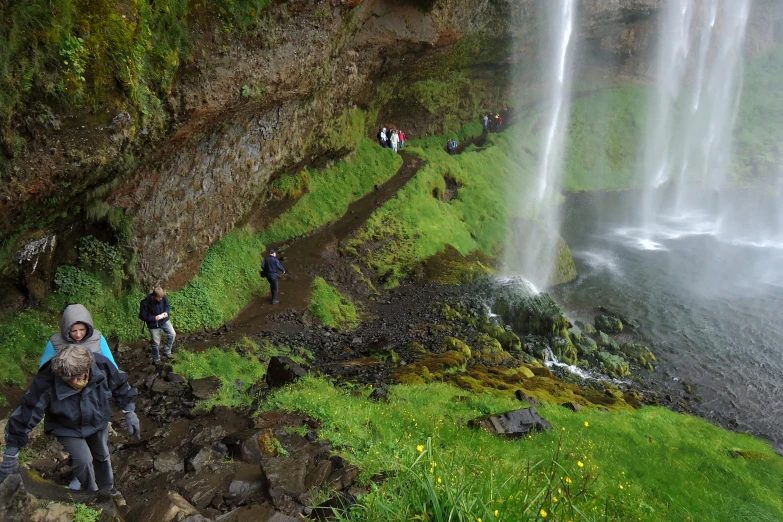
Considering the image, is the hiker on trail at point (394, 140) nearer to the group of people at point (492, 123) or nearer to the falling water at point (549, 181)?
the falling water at point (549, 181)

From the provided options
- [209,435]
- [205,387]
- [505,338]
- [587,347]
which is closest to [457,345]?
[505,338]

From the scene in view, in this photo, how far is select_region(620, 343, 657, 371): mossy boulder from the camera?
59.6ft

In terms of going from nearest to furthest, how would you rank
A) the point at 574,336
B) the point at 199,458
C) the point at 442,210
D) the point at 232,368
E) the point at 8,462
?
the point at 8,462 → the point at 199,458 → the point at 232,368 → the point at 574,336 → the point at 442,210

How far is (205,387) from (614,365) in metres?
13.8

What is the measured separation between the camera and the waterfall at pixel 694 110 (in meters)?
42.3

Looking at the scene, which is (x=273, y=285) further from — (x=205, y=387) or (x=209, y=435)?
(x=209, y=435)

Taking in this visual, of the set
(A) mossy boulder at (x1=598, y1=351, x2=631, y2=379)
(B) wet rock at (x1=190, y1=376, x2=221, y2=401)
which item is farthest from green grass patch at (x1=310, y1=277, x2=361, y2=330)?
(A) mossy boulder at (x1=598, y1=351, x2=631, y2=379)

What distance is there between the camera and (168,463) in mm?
6598

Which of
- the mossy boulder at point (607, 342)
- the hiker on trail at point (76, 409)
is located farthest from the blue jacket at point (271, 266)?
the mossy boulder at point (607, 342)

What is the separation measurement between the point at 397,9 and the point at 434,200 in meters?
8.96

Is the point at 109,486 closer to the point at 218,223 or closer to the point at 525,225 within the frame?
the point at 218,223

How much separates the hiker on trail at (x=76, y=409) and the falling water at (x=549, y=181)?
21.6m

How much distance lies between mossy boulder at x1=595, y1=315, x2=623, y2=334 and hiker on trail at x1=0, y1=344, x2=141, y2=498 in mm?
19153

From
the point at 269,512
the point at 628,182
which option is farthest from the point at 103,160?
the point at 628,182
